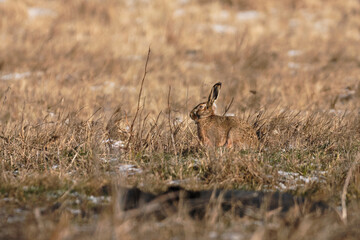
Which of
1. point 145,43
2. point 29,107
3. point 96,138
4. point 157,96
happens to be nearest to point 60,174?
point 96,138

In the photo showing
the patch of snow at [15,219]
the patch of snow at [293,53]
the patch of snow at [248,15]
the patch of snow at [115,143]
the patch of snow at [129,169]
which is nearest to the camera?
the patch of snow at [15,219]

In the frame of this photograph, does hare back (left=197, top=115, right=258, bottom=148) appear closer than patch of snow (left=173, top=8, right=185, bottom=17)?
Yes

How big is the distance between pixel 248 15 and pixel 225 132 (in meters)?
12.2

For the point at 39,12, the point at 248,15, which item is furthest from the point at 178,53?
the point at 39,12

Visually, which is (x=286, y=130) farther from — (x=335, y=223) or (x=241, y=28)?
→ (x=241, y=28)

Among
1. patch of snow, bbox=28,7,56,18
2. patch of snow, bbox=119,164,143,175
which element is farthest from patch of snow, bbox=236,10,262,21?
patch of snow, bbox=119,164,143,175

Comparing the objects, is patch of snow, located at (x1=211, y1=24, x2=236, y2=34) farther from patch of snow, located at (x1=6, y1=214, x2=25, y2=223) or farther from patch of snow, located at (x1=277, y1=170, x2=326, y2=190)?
patch of snow, located at (x1=6, y1=214, x2=25, y2=223)

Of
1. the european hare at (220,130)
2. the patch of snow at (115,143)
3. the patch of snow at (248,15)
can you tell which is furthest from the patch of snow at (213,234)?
the patch of snow at (248,15)

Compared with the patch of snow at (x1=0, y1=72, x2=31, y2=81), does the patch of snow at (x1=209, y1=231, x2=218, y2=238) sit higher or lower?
higher

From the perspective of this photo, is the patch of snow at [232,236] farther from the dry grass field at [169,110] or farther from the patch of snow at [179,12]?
the patch of snow at [179,12]

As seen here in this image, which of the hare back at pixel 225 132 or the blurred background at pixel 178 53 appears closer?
the hare back at pixel 225 132

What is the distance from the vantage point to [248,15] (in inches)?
689

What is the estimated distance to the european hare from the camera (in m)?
5.84

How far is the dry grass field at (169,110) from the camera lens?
3832 millimetres
